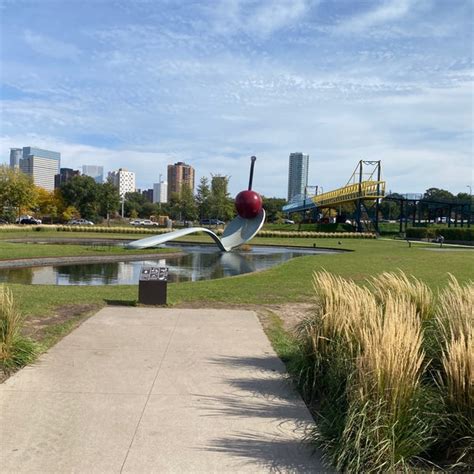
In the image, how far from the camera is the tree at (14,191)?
2016 inches

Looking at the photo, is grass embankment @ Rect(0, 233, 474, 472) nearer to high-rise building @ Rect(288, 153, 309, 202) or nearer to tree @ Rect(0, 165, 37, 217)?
tree @ Rect(0, 165, 37, 217)

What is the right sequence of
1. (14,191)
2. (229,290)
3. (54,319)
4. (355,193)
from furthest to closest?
(355,193)
(14,191)
(229,290)
(54,319)

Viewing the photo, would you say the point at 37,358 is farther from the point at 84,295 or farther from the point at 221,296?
the point at 221,296

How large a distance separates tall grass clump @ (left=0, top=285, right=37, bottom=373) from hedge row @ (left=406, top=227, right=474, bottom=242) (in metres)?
46.5

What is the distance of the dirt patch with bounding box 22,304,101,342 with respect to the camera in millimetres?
6660

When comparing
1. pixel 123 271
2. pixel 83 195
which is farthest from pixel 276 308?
pixel 83 195

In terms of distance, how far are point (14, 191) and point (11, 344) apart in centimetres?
5114

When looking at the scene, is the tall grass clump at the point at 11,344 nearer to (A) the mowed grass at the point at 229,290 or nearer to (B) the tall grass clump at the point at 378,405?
(A) the mowed grass at the point at 229,290

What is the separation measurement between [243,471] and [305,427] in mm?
855

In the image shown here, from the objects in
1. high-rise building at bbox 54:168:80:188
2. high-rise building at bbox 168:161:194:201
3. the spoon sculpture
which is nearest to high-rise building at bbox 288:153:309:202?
high-rise building at bbox 168:161:194:201

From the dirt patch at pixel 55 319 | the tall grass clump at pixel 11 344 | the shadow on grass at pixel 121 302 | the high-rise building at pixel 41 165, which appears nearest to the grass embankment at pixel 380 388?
the dirt patch at pixel 55 319

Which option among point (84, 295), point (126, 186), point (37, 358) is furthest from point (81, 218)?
point (126, 186)

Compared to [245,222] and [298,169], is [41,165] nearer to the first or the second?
[298,169]

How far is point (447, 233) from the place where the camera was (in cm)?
4809
